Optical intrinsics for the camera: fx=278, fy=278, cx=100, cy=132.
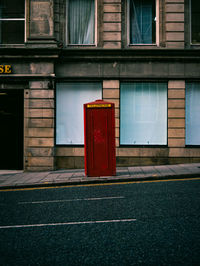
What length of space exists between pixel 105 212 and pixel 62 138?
796 centimetres

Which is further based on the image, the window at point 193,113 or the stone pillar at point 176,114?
the window at point 193,113

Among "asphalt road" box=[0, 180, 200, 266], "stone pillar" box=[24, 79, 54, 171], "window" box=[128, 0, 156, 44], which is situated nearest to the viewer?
"asphalt road" box=[0, 180, 200, 266]

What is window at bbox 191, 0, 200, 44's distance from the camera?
1331 cm

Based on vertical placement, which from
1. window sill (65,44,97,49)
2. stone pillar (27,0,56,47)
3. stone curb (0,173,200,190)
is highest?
stone pillar (27,0,56,47)

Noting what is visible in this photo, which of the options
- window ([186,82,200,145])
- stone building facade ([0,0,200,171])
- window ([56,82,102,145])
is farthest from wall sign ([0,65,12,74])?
window ([186,82,200,145])

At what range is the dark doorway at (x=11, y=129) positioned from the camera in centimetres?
1337

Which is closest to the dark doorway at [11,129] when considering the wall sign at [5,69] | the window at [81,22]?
the wall sign at [5,69]

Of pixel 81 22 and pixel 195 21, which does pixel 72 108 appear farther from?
pixel 195 21

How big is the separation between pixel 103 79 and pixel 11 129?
5044 mm

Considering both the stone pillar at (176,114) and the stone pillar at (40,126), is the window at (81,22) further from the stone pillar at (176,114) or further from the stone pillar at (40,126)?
the stone pillar at (176,114)

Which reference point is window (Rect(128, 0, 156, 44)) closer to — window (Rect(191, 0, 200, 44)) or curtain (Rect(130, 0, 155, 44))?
curtain (Rect(130, 0, 155, 44))

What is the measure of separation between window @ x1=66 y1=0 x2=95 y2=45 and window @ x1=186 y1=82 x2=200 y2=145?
5.26m

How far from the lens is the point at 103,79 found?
511 inches

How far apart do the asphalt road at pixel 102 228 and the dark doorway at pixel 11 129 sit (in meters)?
6.07
